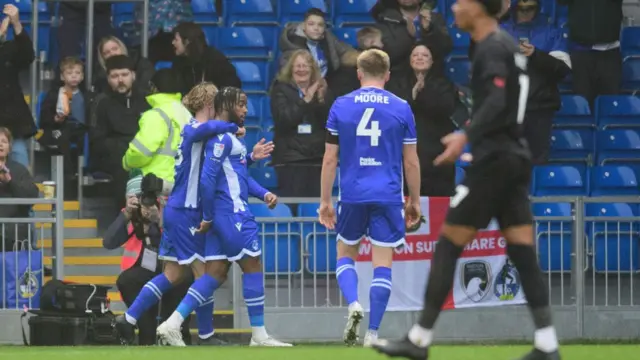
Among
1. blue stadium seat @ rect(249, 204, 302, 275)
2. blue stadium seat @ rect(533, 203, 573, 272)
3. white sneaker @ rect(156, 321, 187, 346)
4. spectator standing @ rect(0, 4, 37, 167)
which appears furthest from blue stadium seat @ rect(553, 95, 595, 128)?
white sneaker @ rect(156, 321, 187, 346)

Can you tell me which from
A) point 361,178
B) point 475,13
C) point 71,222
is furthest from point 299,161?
point 475,13

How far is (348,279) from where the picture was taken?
1169cm

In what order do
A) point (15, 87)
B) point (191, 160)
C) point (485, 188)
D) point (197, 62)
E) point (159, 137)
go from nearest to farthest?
1. point (485, 188)
2. point (191, 160)
3. point (159, 137)
4. point (15, 87)
5. point (197, 62)

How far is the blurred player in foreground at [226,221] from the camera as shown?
12266 millimetres

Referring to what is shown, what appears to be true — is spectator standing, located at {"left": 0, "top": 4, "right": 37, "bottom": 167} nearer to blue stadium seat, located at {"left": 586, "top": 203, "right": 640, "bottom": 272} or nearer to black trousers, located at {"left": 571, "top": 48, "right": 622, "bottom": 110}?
blue stadium seat, located at {"left": 586, "top": 203, "right": 640, "bottom": 272}

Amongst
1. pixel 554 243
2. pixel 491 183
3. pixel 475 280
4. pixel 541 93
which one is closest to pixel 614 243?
pixel 554 243

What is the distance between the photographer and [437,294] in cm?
849

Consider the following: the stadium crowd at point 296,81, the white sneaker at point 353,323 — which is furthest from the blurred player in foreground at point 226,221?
the stadium crowd at point 296,81

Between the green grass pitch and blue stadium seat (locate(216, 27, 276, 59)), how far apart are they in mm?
7834

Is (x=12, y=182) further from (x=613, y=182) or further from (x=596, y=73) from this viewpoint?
(x=596, y=73)

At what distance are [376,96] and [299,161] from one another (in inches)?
183

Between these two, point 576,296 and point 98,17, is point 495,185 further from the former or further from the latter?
point 98,17

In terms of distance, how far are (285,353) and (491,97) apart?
8.16 ft

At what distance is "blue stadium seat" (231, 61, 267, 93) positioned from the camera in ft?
58.8
